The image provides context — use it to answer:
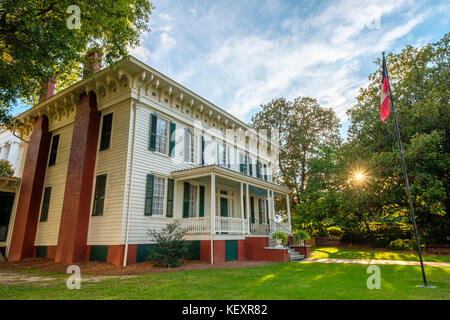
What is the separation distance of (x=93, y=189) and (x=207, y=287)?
7904 mm

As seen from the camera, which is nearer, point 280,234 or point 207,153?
point 280,234

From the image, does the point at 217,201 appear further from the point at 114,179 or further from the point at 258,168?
the point at 114,179

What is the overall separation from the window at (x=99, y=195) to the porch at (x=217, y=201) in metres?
3.04

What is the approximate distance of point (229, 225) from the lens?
1231cm

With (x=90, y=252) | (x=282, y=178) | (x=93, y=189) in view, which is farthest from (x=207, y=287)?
(x=282, y=178)

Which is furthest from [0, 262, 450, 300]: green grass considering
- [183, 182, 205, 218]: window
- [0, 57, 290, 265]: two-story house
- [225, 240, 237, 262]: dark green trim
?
[183, 182, 205, 218]: window

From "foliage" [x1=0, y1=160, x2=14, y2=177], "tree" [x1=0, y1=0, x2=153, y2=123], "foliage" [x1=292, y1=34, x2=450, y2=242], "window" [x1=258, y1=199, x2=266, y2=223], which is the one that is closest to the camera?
"tree" [x1=0, y1=0, x2=153, y2=123]

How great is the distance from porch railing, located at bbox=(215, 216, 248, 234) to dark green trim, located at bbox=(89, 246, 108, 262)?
4497mm

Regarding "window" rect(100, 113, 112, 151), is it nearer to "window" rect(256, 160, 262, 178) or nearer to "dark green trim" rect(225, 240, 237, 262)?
"dark green trim" rect(225, 240, 237, 262)

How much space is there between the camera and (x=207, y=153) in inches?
581

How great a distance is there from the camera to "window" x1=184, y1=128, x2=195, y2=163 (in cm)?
1349

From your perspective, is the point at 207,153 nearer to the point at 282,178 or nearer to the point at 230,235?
the point at 230,235

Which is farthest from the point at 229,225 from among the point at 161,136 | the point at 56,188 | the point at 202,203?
the point at 56,188

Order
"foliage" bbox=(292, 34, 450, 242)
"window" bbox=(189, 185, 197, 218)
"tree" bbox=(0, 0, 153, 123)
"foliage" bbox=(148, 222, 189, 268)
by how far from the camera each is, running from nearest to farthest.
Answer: "tree" bbox=(0, 0, 153, 123) → "foliage" bbox=(148, 222, 189, 268) → "window" bbox=(189, 185, 197, 218) → "foliage" bbox=(292, 34, 450, 242)
